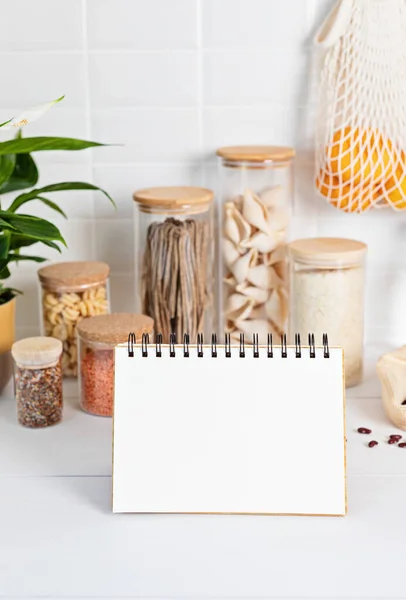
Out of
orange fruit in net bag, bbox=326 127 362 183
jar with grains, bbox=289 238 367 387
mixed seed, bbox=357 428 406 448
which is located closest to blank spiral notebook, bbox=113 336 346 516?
mixed seed, bbox=357 428 406 448

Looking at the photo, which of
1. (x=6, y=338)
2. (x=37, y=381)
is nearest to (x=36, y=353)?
(x=37, y=381)

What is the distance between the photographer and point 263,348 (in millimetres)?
1010

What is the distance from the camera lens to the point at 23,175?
1.37 m

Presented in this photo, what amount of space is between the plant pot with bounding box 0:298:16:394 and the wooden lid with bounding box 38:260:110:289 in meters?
0.06

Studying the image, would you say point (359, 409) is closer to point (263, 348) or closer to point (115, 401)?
point (263, 348)

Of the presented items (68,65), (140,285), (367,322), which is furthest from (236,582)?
(68,65)

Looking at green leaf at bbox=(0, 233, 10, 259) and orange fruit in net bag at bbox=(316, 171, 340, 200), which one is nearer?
green leaf at bbox=(0, 233, 10, 259)

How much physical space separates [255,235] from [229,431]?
0.44 metres

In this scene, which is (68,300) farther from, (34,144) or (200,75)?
(200,75)

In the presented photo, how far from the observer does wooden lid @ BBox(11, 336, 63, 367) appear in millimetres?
1170

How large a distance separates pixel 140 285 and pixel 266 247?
0.20m

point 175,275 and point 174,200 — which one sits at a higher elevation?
point 174,200

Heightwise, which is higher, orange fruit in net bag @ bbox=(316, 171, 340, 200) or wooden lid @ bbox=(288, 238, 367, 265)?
orange fruit in net bag @ bbox=(316, 171, 340, 200)

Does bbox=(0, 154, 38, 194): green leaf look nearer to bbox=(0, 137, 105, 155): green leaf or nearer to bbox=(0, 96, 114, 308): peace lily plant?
bbox=(0, 96, 114, 308): peace lily plant
